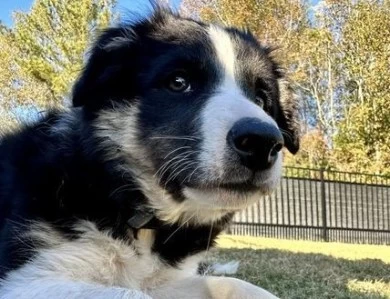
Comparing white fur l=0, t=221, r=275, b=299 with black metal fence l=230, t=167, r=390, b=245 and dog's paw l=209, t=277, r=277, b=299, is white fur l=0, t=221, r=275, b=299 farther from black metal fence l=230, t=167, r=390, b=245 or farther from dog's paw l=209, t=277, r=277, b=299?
black metal fence l=230, t=167, r=390, b=245

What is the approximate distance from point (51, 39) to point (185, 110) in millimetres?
17678

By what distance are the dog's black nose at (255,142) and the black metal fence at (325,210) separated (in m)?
13.5

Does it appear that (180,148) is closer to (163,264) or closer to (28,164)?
(163,264)

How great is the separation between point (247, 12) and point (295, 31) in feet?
8.85

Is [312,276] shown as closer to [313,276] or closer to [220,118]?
[313,276]

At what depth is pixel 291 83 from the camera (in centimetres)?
369

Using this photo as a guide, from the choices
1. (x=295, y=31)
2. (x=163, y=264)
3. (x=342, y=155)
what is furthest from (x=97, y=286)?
(x=295, y=31)

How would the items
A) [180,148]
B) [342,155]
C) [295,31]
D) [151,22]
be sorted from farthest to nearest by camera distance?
[295,31]
[342,155]
[151,22]
[180,148]

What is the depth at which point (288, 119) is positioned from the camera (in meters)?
3.55

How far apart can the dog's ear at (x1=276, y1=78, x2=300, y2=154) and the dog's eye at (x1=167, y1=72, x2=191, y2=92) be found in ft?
2.62

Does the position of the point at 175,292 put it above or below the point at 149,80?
below

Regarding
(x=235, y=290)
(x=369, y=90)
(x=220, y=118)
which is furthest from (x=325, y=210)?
(x=220, y=118)

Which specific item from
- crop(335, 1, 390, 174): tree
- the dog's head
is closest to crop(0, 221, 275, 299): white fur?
the dog's head

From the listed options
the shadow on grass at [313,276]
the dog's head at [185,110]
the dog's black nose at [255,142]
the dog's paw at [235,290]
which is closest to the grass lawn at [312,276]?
the shadow on grass at [313,276]
